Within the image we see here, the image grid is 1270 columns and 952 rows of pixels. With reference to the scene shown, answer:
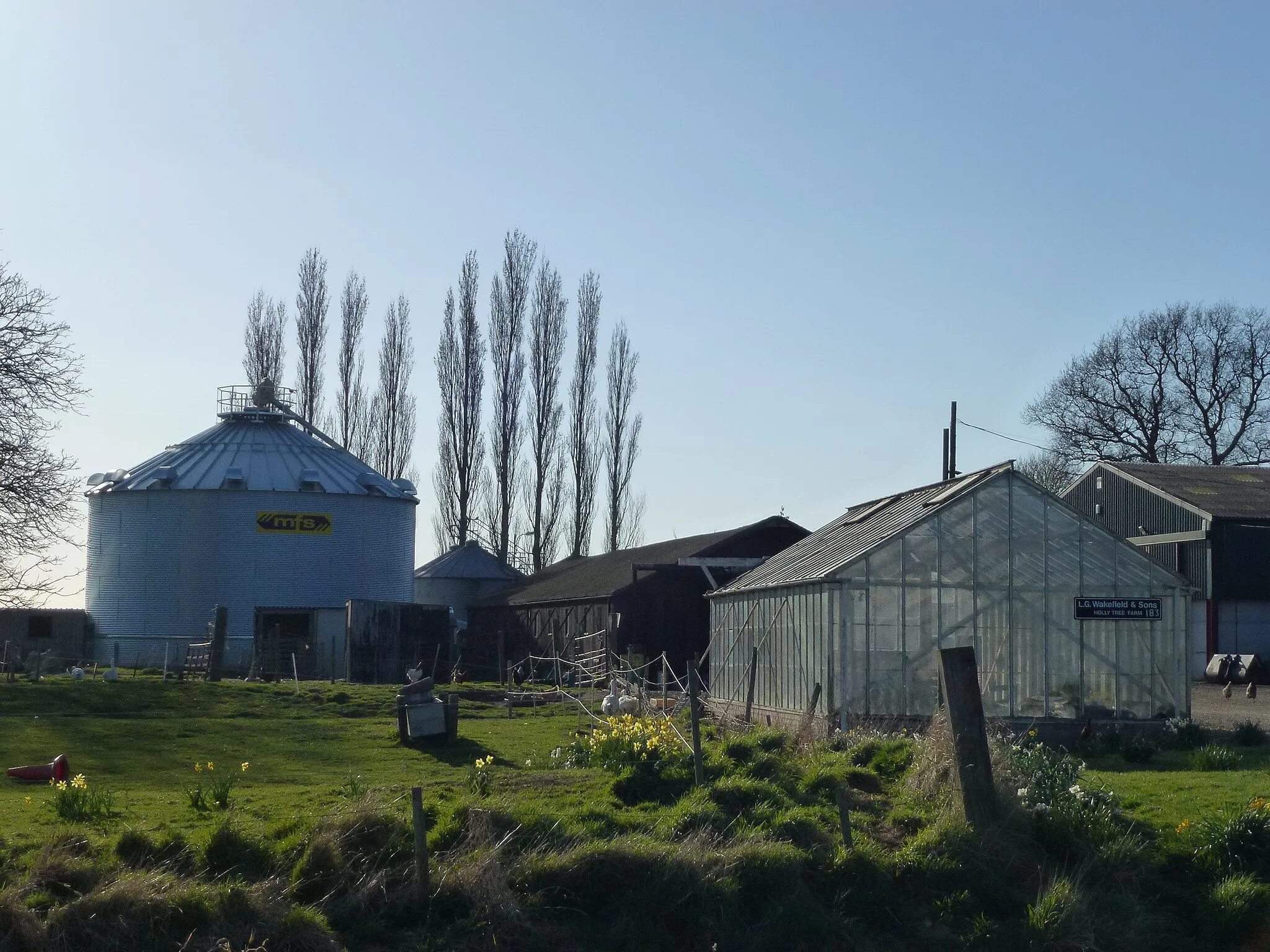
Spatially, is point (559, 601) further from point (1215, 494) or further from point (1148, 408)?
point (1148, 408)

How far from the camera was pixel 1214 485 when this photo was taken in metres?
51.9

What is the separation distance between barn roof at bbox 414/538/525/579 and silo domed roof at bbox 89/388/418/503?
9.69 metres

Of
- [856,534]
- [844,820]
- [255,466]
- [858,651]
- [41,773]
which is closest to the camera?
[844,820]

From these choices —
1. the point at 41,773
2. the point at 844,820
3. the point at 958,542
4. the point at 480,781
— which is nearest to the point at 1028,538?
the point at 958,542

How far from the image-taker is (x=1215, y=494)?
50.4m

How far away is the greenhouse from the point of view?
2448cm

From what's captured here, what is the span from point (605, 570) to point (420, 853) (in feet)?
134

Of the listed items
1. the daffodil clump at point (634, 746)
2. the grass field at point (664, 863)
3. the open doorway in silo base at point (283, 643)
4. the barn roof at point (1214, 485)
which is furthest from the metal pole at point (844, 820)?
the barn roof at point (1214, 485)

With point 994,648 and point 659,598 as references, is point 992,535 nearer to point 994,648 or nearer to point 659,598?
point 994,648

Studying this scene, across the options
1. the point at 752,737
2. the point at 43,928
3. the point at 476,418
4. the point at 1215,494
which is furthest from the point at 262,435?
the point at 43,928

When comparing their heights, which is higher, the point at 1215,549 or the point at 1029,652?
the point at 1215,549

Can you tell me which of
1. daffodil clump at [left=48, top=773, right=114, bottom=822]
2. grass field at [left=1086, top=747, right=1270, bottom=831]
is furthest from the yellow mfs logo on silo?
daffodil clump at [left=48, top=773, right=114, bottom=822]

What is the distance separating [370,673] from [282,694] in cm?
1195

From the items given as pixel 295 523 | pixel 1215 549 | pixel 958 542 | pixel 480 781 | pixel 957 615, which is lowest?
pixel 480 781
